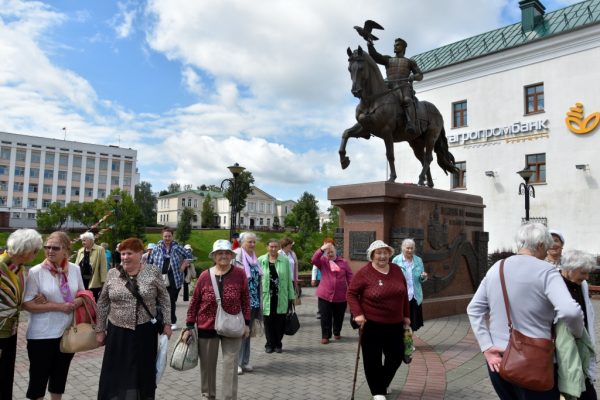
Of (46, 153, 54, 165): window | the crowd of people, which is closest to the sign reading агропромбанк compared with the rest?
the crowd of people

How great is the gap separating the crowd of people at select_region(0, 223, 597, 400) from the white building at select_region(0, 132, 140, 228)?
92615mm

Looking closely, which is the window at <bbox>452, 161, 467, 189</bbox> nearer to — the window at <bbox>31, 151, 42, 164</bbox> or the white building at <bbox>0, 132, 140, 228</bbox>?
the white building at <bbox>0, 132, 140, 228</bbox>

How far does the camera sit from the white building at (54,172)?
88812 mm

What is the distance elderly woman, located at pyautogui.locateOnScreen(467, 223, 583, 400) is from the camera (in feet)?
8.90

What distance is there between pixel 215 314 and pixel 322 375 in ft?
6.47

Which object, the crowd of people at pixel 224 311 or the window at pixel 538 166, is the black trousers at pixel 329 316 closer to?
the crowd of people at pixel 224 311

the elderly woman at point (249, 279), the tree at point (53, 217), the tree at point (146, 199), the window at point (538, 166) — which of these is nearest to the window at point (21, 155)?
the tree at point (146, 199)

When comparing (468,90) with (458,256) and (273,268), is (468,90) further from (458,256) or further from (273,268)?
(273,268)

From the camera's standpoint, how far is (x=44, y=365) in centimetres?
395

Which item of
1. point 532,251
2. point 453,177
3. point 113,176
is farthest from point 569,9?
point 113,176

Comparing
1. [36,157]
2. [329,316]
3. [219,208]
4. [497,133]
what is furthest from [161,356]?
[219,208]

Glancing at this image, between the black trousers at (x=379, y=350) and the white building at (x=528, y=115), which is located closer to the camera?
the black trousers at (x=379, y=350)

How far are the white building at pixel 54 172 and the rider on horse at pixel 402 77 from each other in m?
89.1

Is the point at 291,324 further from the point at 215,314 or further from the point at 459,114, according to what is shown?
the point at 459,114
